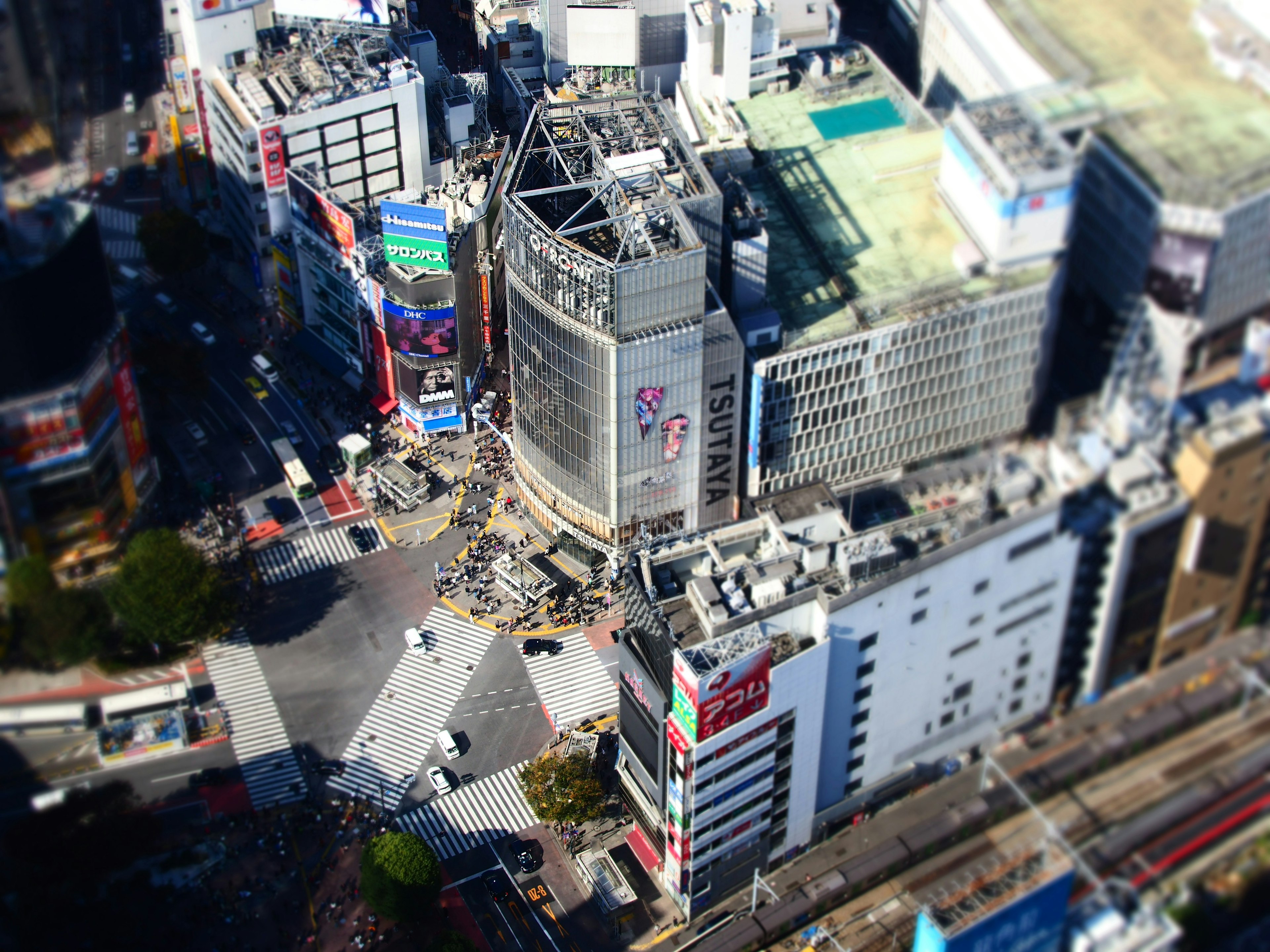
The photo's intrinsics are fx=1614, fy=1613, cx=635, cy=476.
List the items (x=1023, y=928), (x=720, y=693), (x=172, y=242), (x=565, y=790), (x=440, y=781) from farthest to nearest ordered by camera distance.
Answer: (x=172, y=242) < (x=440, y=781) < (x=565, y=790) < (x=720, y=693) < (x=1023, y=928)

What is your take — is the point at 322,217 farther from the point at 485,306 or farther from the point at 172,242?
the point at 172,242

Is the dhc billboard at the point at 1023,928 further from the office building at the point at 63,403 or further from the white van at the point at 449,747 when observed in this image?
the office building at the point at 63,403

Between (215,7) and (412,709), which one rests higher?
(215,7)

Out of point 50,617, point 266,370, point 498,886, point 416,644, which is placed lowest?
point 498,886

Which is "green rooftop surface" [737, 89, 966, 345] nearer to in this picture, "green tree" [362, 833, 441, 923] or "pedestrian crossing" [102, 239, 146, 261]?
"green tree" [362, 833, 441, 923]

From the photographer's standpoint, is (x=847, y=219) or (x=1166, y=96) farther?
(x=847, y=219)

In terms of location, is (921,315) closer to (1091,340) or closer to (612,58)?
(1091,340)

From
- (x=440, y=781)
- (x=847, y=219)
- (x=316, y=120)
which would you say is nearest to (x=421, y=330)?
(x=316, y=120)

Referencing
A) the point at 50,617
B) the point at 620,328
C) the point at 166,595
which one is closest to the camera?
the point at 50,617
